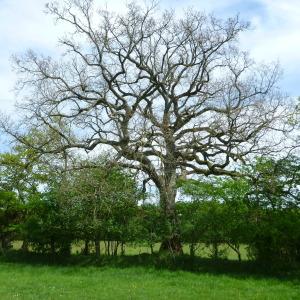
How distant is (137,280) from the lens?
16875 mm

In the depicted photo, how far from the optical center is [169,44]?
2394 cm

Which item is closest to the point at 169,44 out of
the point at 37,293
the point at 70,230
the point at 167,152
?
the point at 167,152

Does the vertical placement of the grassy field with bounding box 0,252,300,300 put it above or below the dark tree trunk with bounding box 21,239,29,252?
below

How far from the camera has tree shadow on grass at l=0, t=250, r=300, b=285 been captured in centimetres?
1847

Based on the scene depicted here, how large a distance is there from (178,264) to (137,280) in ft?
13.2

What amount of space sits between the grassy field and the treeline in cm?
91

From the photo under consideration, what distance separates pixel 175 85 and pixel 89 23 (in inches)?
191

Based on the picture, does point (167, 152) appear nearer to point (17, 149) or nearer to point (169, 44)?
point (169, 44)

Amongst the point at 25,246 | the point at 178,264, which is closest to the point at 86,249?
the point at 25,246

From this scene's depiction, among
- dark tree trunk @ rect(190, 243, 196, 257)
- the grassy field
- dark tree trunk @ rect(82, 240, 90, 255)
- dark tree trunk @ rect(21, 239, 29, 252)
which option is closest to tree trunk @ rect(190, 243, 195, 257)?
dark tree trunk @ rect(190, 243, 196, 257)

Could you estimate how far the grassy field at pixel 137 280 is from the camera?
13.8m

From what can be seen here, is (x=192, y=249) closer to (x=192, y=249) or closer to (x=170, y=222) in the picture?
(x=192, y=249)

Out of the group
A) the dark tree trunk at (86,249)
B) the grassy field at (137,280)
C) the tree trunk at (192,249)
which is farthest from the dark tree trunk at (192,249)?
the dark tree trunk at (86,249)

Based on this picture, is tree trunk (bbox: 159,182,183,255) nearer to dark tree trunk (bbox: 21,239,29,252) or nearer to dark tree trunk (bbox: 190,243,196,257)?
dark tree trunk (bbox: 190,243,196,257)
